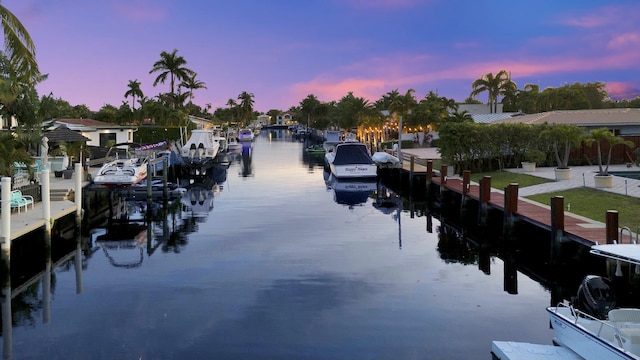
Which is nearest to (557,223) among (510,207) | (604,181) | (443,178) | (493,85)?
(510,207)

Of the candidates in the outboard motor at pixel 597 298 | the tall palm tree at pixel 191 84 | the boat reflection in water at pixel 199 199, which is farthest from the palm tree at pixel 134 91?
the outboard motor at pixel 597 298

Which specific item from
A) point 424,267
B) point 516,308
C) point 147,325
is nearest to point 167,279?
point 147,325

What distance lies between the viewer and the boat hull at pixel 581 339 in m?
Result: 10.3

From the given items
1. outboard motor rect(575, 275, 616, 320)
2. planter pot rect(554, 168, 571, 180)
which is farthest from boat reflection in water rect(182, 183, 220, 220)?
outboard motor rect(575, 275, 616, 320)

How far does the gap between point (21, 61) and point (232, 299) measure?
11574 mm

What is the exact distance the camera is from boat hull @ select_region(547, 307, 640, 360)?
10.3 metres

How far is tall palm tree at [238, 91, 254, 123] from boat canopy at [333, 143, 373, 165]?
148 metres

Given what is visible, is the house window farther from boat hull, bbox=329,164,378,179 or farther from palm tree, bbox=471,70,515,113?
→ palm tree, bbox=471,70,515,113

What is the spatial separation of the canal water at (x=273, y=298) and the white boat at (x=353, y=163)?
17353mm

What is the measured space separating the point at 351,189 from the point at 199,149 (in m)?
18.3

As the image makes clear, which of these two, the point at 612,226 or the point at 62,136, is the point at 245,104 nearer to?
the point at 62,136

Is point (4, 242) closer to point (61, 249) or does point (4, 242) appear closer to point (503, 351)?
point (61, 249)

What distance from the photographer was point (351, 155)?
47.5 meters

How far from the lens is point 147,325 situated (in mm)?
13953
